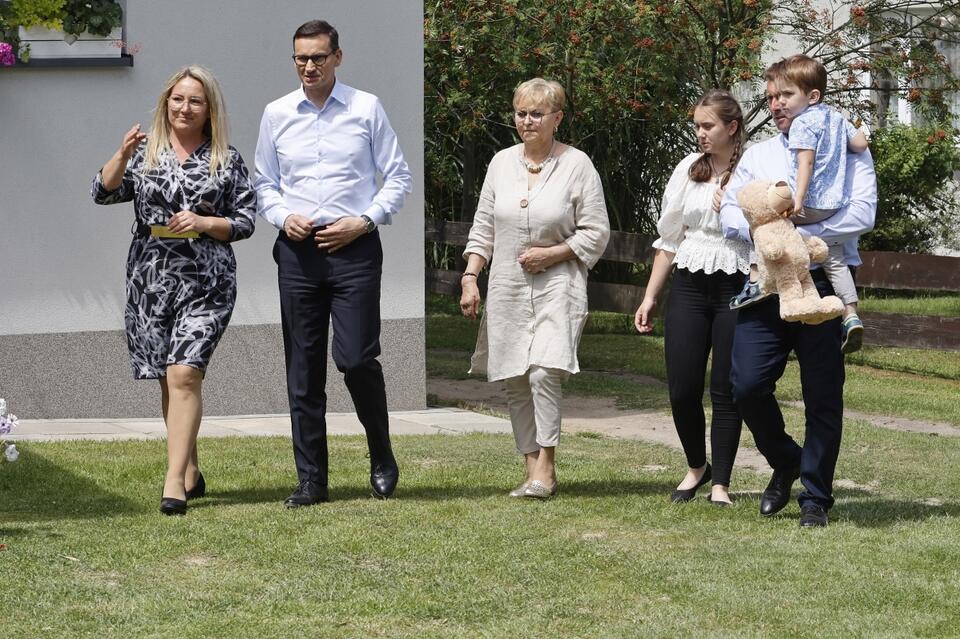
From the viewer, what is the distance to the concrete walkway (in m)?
8.75

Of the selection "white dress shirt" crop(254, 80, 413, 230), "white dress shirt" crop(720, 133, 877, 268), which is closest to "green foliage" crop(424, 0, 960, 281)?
"white dress shirt" crop(254, 80, 413, 230)

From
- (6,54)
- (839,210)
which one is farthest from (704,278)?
(6,54)

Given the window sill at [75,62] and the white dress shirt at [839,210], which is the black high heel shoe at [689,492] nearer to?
the white dress shirt at [839,210]

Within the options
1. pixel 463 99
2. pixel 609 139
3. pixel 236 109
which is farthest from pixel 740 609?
pixel 609 139

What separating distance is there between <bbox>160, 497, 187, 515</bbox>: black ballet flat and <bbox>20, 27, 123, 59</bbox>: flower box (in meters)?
3.72

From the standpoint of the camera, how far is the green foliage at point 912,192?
18.3 meters

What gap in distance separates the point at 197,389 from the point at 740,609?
259 centimetres

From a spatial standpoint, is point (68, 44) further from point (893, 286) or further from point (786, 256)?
point (893, 286)

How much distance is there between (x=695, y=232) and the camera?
6.43m

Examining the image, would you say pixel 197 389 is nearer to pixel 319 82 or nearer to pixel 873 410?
pixel 319 82

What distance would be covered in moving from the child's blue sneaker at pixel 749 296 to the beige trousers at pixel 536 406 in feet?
3.28

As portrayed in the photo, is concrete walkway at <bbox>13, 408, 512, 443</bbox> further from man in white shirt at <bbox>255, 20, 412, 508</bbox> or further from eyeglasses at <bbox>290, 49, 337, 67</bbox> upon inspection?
eyeglasses at <bbox>290, 49, 337, 67</bbox>

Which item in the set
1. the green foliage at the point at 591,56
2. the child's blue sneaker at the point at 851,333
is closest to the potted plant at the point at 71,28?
the child's blue sneaker at the point at 851,333

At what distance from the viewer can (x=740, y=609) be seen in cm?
481
